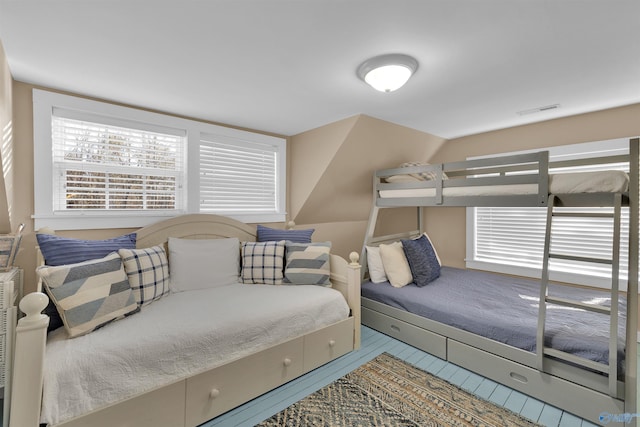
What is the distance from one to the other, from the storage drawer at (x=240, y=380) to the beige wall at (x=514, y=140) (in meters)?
2.63

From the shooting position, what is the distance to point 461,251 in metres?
3.68

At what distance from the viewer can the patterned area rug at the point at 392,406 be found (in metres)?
1.64

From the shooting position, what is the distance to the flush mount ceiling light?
1648 millimetres

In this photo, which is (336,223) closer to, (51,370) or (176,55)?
(176,55)

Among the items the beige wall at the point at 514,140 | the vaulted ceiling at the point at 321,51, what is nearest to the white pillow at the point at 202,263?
the vaulted ceiling at the point at 321,51

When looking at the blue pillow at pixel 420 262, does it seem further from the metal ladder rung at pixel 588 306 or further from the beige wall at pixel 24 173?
the beige wall at pixel 24 173

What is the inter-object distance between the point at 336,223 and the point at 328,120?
1.35 meters

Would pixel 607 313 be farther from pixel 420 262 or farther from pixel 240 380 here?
pixel 240 380

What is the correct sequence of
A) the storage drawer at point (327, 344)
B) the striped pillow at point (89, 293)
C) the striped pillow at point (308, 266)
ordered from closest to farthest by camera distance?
1. the striped pillow at point (89, 293)
2. the storage drawer at point (327, 344)
3. the striped pillow at point (308, 266)

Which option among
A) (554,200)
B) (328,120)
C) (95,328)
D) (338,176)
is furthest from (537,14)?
(95,328)

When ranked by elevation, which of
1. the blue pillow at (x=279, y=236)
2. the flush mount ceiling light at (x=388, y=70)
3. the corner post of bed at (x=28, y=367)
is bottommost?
the corner post of bed at (x=28, y=367)

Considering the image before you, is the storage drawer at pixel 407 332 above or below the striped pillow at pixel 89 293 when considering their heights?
below

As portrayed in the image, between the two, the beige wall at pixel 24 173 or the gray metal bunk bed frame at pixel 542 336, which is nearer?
the gray metal bunk bed frame at pixel 542 336

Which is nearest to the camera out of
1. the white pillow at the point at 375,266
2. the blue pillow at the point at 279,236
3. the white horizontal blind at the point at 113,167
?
the white horizontal blind at the point at 113,167
